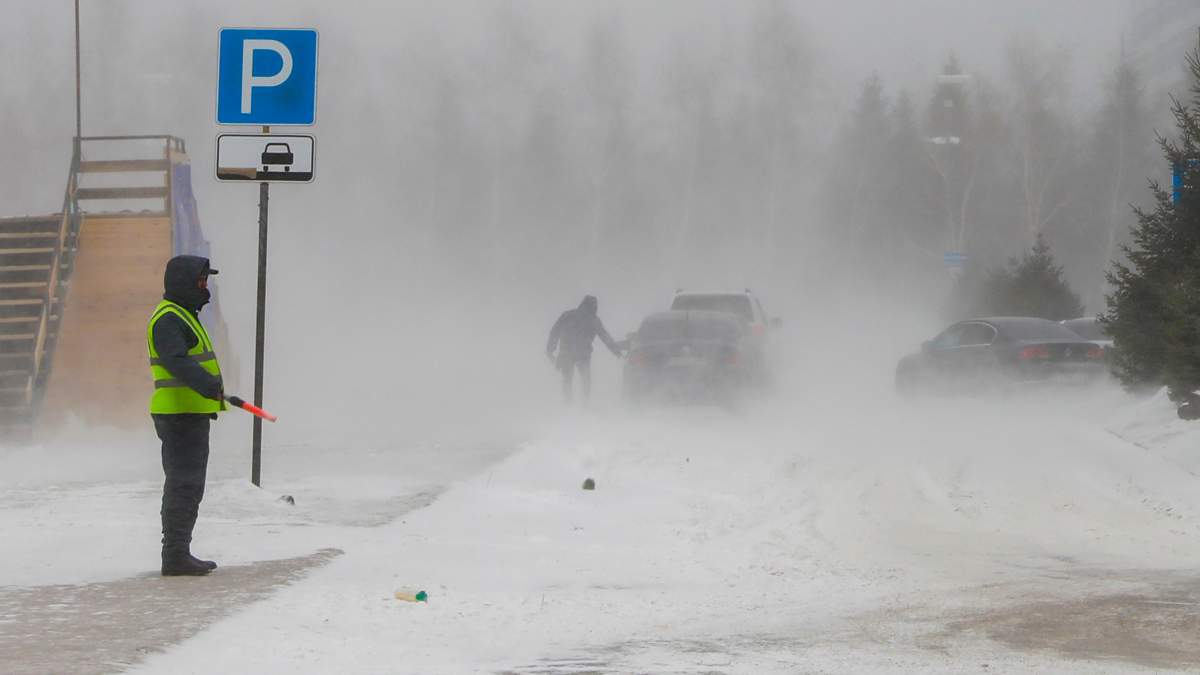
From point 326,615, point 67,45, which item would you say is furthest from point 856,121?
point 326,615

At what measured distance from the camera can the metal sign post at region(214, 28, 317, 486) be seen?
449 inches

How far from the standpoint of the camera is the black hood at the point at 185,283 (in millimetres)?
8289

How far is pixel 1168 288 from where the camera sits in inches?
607

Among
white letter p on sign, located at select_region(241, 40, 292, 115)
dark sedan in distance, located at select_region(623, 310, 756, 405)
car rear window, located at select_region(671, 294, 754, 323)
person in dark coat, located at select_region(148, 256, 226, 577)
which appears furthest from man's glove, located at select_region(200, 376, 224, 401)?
car rear window, located at select_region(671, 294, 754, 323)

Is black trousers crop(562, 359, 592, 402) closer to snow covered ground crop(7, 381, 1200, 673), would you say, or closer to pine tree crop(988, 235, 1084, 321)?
snow covered ground crop(7, 381, 1200, 673)

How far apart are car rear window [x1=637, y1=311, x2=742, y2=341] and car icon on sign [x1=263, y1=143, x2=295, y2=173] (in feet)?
34.6

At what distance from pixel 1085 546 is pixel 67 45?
2733 inches

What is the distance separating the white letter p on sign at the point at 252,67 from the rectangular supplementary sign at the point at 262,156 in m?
0.22

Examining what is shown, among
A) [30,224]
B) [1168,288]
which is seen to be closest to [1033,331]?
[1168,288]

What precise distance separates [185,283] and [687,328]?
13.8 metres

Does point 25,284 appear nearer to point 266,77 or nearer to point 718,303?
point 266,77

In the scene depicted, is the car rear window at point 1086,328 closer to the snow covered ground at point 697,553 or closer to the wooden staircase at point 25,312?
the snow covered ground at point 697,553

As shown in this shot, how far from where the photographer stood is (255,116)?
11430mm

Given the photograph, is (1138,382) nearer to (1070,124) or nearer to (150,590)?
(150,590)
